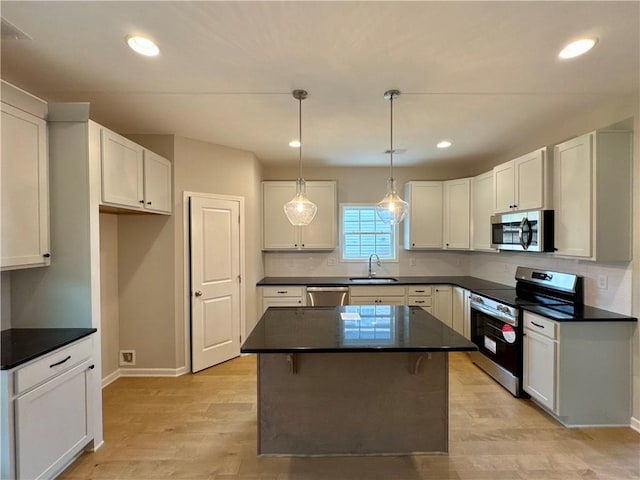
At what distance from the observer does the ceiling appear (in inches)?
59.8

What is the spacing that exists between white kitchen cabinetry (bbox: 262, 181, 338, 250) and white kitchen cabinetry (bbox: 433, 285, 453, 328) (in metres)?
1.59

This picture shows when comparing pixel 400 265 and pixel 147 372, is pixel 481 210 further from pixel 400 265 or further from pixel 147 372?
pixel 147 372

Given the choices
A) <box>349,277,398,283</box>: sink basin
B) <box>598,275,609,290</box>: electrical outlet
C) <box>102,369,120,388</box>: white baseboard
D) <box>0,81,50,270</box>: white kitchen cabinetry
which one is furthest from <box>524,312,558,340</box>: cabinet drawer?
<box>102,369,120,388</box>: white baseboard

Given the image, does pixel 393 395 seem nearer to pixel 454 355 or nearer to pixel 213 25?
pixel 454 355

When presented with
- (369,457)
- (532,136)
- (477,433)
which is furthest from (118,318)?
(532,136)

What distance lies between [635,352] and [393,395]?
1972mm

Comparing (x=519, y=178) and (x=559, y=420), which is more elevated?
(x=519, y=178)

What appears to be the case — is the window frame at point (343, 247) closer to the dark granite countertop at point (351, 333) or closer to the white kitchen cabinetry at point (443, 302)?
the white kitchen cabinetry at point (443, 302)

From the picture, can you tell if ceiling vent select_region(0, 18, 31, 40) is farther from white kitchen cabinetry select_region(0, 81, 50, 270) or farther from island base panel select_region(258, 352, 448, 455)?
island base panel select_region(258, 352, 448, 455)

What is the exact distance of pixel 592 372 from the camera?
240 centimetres

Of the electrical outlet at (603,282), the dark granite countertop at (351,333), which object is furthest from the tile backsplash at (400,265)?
the dark granite countertop at (351,333)

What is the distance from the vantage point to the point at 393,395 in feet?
7.07

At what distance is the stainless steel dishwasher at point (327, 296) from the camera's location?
418cm

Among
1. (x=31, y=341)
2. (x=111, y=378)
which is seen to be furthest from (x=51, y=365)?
(x=111, y=378)
